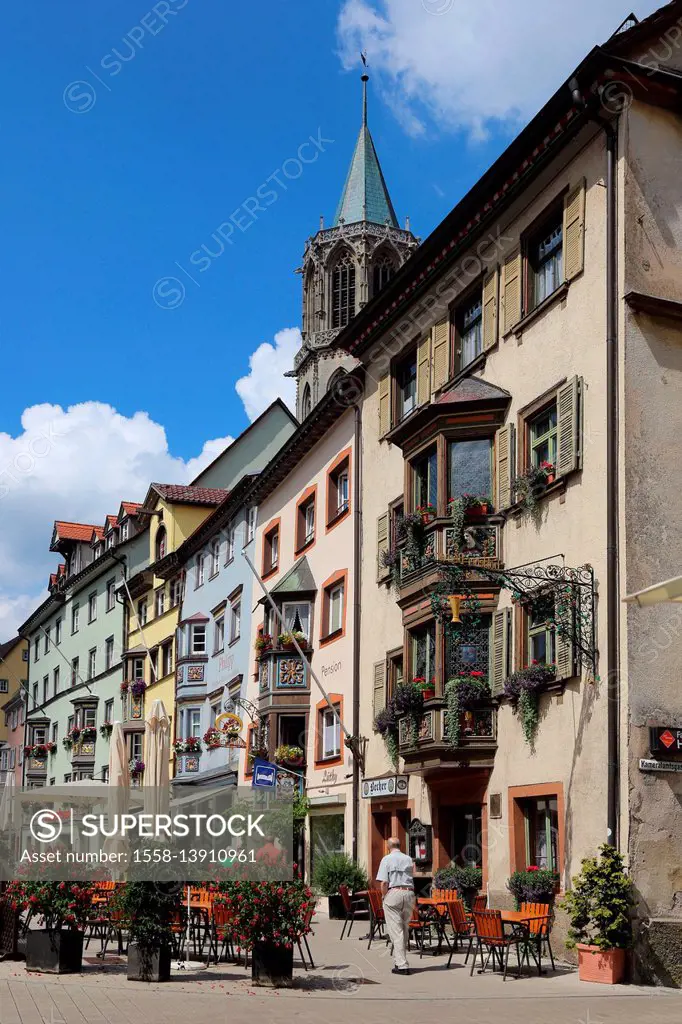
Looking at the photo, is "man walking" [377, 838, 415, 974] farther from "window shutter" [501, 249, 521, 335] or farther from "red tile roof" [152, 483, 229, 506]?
"red tile roof" [152, 483, 229, 506]

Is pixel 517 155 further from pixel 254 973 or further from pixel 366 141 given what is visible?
pixel 366 141

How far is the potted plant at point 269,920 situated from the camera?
1518 centimetres

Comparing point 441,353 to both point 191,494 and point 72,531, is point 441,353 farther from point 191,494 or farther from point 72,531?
point 72,531

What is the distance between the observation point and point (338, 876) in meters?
26.6

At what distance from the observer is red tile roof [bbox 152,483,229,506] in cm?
5234

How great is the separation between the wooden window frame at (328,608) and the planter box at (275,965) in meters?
15.2

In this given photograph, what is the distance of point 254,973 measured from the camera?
15656 millimetres

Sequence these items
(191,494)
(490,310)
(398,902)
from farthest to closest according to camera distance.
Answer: (191,494), (490,310), (398,902)

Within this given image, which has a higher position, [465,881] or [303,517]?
[303,517]

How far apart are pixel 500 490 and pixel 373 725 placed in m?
7.22

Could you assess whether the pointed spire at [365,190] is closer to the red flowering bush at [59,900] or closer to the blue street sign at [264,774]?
the blue street sign at [264,774]

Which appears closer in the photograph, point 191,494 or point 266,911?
point 266,911

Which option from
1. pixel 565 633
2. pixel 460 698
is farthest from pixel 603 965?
pixel 460 698

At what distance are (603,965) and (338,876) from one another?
1049cm
